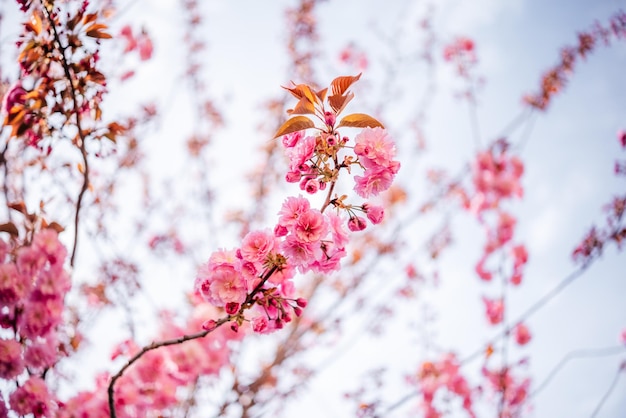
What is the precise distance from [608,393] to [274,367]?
3206 mm

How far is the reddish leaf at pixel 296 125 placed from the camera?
1.43m

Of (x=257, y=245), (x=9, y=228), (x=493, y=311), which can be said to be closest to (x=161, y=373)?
(x=9, y=228)

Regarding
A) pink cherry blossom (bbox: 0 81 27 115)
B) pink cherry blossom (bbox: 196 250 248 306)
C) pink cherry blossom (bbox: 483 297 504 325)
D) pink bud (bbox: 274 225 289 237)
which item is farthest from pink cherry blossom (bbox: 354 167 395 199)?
pink cherry blossom (bbox: 483 297 504 325)

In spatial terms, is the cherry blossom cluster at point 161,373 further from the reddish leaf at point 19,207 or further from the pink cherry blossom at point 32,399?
the reddish leaf at point 19,207

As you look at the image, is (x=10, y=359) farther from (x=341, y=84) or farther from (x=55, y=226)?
(x=341, y=84)

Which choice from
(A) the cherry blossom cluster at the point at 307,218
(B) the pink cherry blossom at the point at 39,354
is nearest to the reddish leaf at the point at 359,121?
(A) the cherry blossom cluster at the point at 307,218

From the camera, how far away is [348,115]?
1.53 m

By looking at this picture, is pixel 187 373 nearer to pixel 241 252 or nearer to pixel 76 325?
pixel 76 325

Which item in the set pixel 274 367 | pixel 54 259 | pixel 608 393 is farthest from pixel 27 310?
pixel 608 393

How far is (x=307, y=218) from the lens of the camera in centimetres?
148

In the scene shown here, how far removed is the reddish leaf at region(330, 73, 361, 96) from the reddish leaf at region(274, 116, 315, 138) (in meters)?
0.14

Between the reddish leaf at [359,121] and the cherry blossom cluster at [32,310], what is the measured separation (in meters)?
1.38

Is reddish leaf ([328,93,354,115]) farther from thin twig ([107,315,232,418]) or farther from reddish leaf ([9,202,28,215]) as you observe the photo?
reddish leaf ([9,202,28,215])

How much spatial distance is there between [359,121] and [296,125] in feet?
0.82
